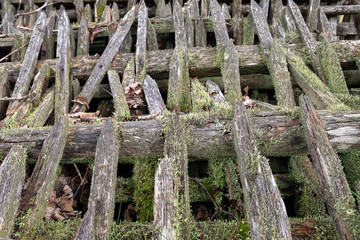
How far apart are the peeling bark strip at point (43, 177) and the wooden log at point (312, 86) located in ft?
6.95

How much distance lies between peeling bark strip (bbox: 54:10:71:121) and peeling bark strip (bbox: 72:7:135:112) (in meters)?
0.13

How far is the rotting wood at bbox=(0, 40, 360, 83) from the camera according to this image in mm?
3088

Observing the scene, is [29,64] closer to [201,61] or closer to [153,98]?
[153,98]

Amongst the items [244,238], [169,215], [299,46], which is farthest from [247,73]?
[169,215]

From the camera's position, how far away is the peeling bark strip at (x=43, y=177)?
1531 millimetres

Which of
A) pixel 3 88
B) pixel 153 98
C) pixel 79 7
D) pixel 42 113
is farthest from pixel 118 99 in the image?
pixel 79 7

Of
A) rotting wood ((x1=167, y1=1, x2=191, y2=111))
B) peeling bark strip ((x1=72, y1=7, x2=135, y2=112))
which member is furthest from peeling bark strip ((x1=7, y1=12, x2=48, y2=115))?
rotting wood ((x1=167, y1=1, x2=191, y2=111))

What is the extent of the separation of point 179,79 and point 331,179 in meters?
1.69

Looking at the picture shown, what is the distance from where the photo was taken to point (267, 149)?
6.36ft

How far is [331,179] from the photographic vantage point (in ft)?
4.72

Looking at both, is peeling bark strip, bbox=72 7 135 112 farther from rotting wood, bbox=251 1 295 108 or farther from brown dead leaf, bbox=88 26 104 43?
rotting wood, bbox=251 1 295 108

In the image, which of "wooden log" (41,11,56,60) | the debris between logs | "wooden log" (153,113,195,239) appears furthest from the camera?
"wooden log" (41,11,56,60)

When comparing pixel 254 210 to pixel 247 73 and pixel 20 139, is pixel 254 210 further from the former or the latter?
pixel 247 73

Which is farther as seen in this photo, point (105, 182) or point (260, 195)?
point (105, 182)
